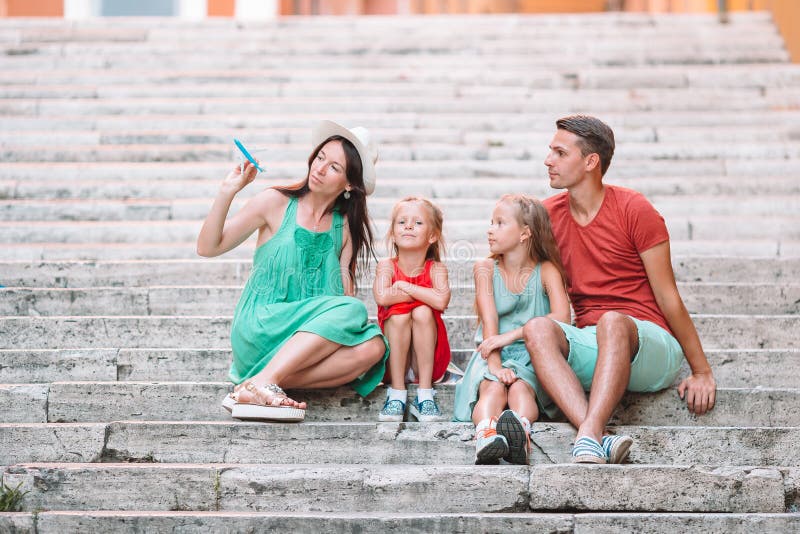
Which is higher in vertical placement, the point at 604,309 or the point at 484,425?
the point at 604,309

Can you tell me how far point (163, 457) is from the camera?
3592 millimetres

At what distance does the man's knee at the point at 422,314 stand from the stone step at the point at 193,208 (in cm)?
199

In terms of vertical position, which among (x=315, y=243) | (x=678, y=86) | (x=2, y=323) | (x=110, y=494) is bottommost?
(x=110, y=494)

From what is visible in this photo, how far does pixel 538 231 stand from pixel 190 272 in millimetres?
1936

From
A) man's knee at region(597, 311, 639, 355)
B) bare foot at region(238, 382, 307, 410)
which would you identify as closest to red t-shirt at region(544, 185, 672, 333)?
man's knee at region(597, 311, 639, 355)

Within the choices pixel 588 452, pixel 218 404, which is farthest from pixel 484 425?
pixel 218 404

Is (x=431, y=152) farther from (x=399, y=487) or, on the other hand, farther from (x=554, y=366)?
(x=399, y=487)

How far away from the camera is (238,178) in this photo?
3.93 metres

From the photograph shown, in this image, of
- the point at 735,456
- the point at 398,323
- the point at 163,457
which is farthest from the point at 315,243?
the point at 735,456

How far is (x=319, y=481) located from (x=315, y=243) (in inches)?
46.5

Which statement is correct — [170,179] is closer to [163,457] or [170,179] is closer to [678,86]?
[163,457]

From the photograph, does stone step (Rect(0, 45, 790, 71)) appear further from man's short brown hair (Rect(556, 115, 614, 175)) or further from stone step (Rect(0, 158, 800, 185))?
man's short brown hair (Rect(556, 115, 614, 175))

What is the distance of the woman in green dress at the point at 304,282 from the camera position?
3768mm

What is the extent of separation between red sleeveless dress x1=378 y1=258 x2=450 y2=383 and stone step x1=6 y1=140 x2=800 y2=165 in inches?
108
